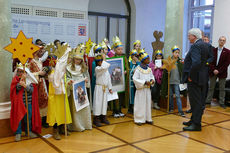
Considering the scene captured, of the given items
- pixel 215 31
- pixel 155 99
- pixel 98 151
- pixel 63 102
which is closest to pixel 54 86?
pixel 63 102

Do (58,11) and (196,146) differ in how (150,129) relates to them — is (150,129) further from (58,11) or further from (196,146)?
(58,11)

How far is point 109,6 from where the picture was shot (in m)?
9.20

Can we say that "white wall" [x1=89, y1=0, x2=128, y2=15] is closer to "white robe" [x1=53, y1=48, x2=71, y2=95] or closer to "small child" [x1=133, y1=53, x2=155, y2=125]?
"small child" [x1=133, y1=53, x2=155, y2=125]

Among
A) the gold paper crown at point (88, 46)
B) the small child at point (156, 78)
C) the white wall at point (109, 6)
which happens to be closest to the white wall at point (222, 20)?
the small child at point (156, 78)

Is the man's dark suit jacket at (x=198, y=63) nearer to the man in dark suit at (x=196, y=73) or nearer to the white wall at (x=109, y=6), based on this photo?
the man in dark suit at (x=196, y=73)

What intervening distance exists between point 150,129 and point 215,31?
461cm

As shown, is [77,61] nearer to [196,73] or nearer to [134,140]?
[134,140]

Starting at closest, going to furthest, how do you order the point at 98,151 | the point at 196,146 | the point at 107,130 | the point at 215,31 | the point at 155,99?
the point at 98,151
the point at 196,146
the point at 107,130
the point at 155,99
the point at 215,31

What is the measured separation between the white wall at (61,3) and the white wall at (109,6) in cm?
74

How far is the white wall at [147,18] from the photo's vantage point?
9.48m

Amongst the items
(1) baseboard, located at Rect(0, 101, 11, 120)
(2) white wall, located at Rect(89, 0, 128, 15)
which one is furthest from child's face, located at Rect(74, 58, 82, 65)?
(2) white wall, located at Rect(89, 0, 128, 15)

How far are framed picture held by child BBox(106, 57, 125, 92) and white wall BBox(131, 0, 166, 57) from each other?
4445 millimetres

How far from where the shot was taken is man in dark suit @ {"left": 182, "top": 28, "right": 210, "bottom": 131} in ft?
14.4

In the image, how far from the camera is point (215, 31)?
779 cm
